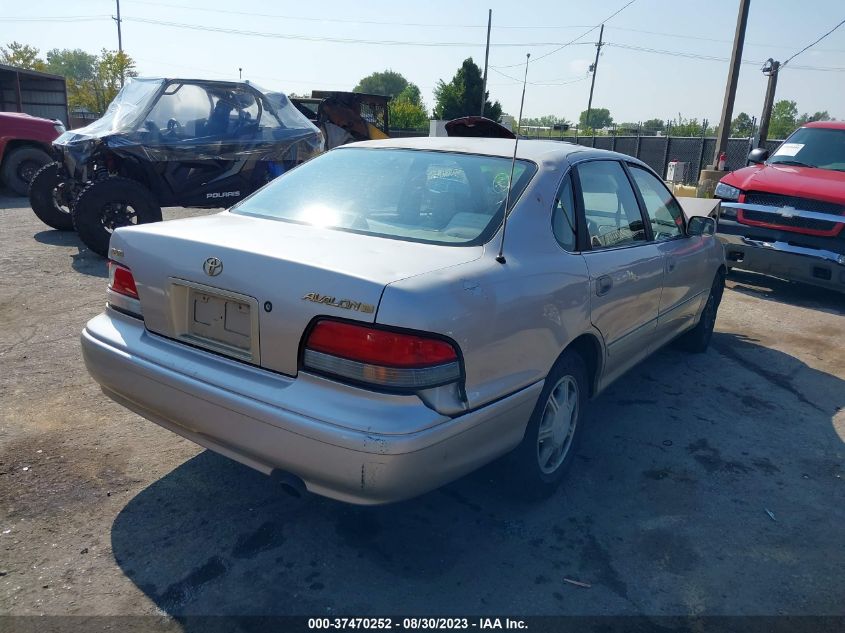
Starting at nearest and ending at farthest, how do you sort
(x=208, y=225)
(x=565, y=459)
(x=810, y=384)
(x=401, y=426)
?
(x=401, y=426) → (x=208, y=225) → (x=565, y=459) → (x=810, y=384)

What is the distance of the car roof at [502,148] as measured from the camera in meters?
3.30

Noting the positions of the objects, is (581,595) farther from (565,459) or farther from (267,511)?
(267,511)

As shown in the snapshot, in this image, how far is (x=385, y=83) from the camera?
114 meters

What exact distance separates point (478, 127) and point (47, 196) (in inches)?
266

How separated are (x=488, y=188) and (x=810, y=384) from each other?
135 inches

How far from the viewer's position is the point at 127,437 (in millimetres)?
3592

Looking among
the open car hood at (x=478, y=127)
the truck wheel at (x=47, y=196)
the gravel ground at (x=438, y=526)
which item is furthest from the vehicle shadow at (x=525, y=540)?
the truck wheel at (x=47, y=196)

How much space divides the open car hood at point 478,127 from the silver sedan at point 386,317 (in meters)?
1.22

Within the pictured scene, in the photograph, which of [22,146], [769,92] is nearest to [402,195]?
[22,146]

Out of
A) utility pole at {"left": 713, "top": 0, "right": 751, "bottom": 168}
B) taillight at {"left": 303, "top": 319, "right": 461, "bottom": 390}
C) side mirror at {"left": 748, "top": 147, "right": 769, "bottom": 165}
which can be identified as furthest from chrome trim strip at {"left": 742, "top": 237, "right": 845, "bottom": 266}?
utility pole at {"left": 713, "top": 0, "right": 751, "bottom": 168}

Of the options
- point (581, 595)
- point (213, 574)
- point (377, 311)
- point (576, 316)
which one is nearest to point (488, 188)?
point (576, 316)

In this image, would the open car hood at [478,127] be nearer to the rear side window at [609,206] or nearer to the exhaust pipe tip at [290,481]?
the rear side window at [609,206]

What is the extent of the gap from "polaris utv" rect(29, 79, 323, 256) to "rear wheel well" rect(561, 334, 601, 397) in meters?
5.60

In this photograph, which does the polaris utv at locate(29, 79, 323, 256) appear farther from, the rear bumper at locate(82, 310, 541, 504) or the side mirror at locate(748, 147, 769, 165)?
the side mirror at locate(748, 147, 769, 165)
